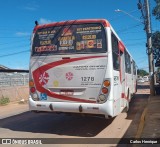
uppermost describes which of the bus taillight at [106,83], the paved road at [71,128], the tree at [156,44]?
the tree at [156,44]

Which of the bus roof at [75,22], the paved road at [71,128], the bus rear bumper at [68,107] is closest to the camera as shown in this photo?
the bus rear bumper at [68,107]

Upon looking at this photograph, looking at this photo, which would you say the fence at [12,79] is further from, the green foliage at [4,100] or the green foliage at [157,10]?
the green foliage at [157,10]

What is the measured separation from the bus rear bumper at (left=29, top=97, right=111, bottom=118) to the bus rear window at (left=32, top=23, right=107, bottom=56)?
1.62 metres

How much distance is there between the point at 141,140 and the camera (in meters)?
8.16

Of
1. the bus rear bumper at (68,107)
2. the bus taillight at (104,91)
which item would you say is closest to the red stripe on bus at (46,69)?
the bus rear bumper at (68,107)

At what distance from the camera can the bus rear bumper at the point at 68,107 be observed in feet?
28.9

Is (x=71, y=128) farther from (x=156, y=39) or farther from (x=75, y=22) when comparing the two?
(x=156, y=39)

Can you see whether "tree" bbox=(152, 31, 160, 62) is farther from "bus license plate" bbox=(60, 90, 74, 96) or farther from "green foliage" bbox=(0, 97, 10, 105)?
"bus license plate" bbox=(60, 90, 74, 96)

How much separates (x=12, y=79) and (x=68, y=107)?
57.3 ft

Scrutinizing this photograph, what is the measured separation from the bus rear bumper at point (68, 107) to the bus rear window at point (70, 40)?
5.32 feet

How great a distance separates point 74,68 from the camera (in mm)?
9258

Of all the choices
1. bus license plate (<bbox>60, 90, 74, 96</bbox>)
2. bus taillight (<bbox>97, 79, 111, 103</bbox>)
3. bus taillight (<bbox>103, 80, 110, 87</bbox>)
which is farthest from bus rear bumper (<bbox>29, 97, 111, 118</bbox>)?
bus taillight (<bbox>103, 80, 110, 87</bbox>)

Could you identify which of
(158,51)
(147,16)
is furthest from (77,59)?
(158,51)

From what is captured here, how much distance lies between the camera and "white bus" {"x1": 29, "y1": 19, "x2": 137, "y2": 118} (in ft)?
29.3
